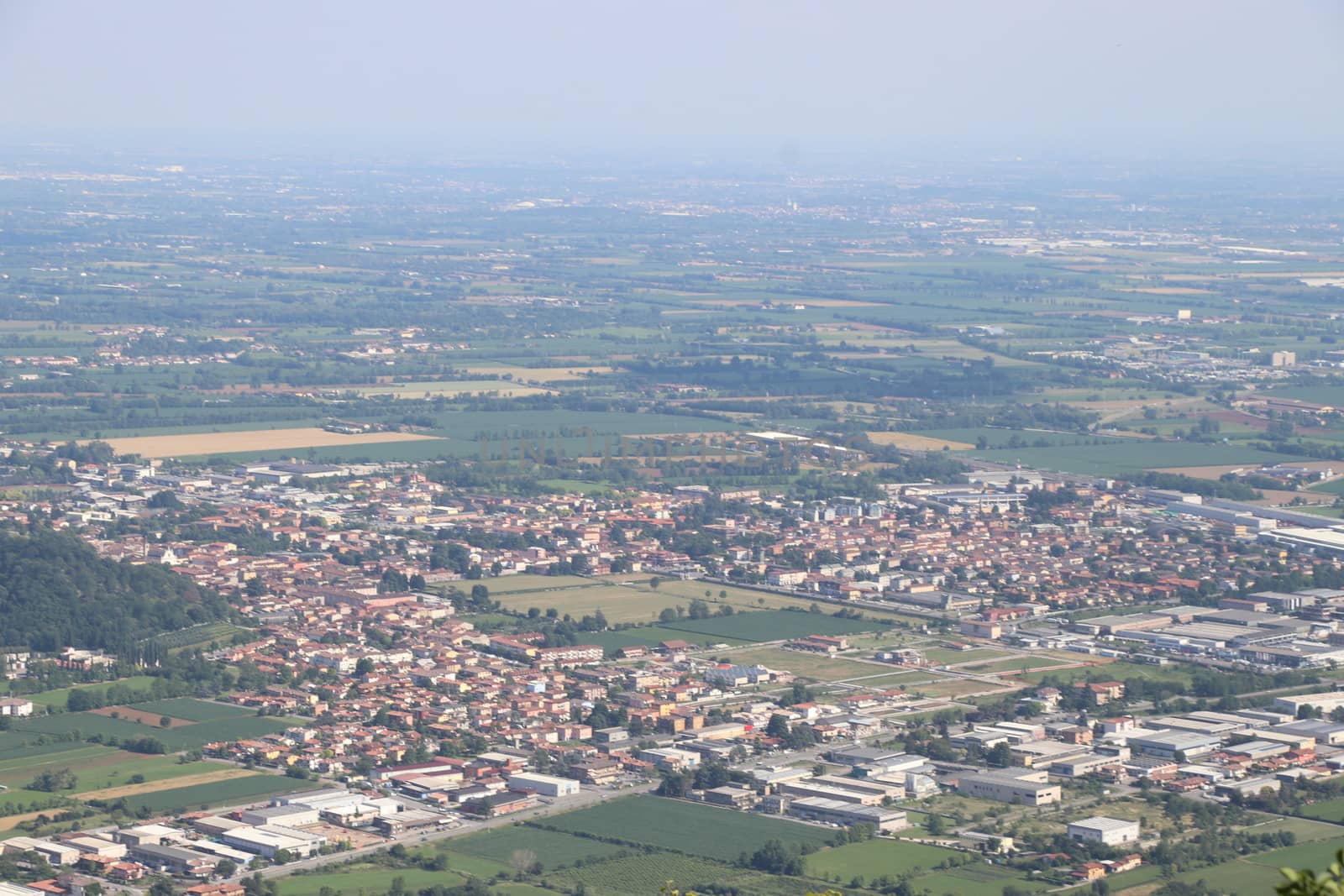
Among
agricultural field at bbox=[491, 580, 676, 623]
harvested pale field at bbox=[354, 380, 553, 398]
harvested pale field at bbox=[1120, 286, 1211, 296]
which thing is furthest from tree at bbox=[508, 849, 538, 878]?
harvested pale field at bbox=[1120, 286, 1211, 296]

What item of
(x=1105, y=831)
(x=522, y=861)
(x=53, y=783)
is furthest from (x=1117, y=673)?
(x=53, y=783)

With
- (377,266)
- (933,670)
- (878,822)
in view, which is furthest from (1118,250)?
(878,822)

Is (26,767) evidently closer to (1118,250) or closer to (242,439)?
(242,439)

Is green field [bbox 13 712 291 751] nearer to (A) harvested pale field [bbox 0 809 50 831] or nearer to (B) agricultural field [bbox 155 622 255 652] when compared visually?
(A) harvested pale field [bbox 0 809 50 831]

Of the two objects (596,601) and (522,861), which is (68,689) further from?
(522,861)

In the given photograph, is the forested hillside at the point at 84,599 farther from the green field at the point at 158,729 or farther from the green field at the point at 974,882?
the green field at the point at 974,882

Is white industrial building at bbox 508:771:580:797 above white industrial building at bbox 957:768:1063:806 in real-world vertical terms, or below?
below
